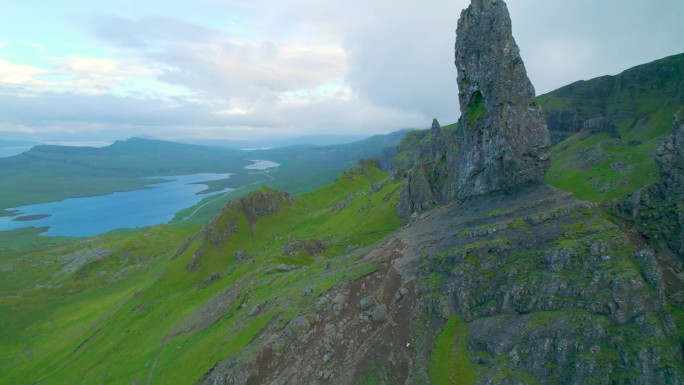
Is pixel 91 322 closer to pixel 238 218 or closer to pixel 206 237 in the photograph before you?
pixel 206 237

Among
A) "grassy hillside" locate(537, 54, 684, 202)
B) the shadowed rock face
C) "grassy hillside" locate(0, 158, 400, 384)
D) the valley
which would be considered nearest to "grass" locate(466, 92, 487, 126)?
the shadowed rock face

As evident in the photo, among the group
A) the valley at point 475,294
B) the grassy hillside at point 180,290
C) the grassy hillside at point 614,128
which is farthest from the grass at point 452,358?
the grassy hillside at point 614,128

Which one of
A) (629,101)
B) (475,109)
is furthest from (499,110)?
(629,101)

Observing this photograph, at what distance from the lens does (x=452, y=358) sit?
4434cm

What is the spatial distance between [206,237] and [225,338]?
7307 centimetres

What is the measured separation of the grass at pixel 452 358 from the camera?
42031mm

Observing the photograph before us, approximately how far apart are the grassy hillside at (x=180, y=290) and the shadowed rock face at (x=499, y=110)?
1075 inches

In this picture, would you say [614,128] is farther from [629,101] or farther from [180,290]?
[180,290]

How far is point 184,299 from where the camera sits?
94875 mm

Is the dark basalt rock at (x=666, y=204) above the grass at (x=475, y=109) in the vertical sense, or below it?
below

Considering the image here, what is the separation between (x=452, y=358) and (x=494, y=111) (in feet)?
133

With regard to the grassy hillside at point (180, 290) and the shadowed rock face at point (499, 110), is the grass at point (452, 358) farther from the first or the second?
the shadowed rock face at point (499, 110)

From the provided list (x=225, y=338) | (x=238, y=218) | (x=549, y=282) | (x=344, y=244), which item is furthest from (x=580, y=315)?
(x=238, y=218)

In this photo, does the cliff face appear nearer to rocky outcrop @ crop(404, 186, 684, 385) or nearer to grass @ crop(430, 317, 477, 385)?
rocky outcrop @ crop(404, 186, 684, 385)
